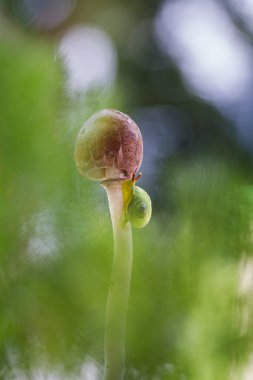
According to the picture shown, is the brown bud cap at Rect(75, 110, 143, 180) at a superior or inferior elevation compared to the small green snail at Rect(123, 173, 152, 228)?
superior

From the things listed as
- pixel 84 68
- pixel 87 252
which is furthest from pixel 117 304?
pixel 84 68

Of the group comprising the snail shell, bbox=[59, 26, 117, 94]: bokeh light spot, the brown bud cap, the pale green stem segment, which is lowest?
the pale green stem segment

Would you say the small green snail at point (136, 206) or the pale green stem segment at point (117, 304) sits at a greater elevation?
the small green snail at point (136, 206)

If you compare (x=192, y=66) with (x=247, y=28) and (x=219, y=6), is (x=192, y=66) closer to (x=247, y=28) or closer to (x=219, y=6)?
(x=247, y=28)

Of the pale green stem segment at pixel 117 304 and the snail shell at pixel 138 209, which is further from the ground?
the snail shell at pixel 138 209

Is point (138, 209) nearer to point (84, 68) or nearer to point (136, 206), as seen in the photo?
point (136, 206)

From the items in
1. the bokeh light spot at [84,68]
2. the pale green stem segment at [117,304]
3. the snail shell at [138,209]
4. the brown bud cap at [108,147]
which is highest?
the bokeh light spot at [84,68]
